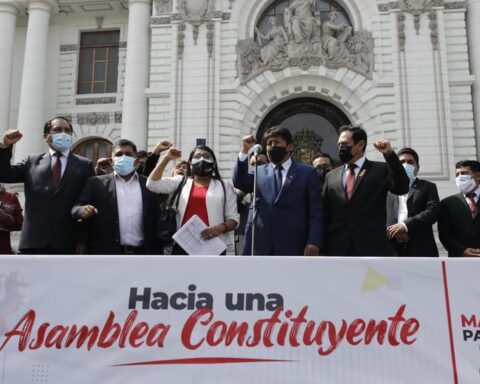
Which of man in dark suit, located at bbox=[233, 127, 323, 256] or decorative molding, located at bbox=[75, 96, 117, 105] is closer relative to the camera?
man in dark suit, located at bbox=[233, 127, 323, 256]

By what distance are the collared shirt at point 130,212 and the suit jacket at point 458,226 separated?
11.3 ft

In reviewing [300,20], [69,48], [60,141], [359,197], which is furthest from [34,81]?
[359,197]

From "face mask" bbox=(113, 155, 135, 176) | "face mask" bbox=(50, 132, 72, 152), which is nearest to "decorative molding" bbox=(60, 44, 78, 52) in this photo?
"face mask" bbox=(50, 132, 72, 152)

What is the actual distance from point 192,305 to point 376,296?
1.14 metres

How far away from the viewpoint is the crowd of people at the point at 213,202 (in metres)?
4.52

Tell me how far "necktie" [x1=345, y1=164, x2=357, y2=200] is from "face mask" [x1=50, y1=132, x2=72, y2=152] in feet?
9.16

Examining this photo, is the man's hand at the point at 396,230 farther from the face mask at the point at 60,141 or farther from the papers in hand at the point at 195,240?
the face mask at the point at 60,141

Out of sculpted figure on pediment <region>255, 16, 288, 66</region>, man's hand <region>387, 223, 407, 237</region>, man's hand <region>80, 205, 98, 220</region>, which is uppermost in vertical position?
sculpted figure on pediment <region>255, 16, 288, 66</region>

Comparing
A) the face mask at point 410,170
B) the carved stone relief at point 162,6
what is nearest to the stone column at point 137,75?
the carved stone relief at point 162,6

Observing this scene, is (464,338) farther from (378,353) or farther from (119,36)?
(119,36)

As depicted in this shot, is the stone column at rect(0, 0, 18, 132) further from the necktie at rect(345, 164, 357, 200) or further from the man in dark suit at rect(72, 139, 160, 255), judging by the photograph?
the necktie at rect(345, 164, 357, 200)

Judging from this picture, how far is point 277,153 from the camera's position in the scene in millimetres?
4738

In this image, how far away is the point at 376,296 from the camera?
3078 millimetres

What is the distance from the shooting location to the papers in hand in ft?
15.0
